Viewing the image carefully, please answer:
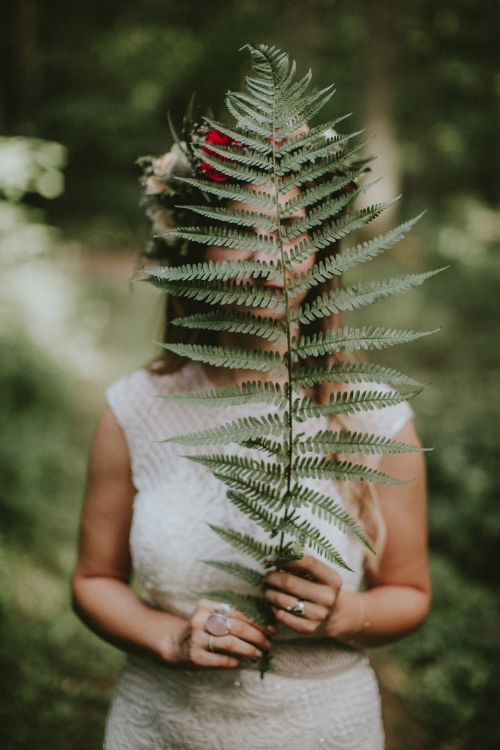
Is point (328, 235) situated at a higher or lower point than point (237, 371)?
higher

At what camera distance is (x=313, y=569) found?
1279mm

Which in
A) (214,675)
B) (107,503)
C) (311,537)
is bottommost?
(214,675)

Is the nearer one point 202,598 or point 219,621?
point 219,621

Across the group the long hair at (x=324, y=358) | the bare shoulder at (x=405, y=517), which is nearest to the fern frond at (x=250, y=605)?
the long hair at (x=324, y=358)

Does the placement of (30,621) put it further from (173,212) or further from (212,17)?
(212,17)

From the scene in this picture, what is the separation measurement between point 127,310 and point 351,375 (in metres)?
10.5

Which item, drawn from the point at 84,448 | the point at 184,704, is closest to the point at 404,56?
the point at 84,448

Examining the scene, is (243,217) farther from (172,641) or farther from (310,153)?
(172,641)

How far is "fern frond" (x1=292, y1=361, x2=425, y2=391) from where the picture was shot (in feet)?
3.33

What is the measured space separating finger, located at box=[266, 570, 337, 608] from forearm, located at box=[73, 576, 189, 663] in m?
0.44

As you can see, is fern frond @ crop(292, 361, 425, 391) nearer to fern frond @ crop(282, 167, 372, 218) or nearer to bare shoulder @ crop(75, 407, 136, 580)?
fern frond @ crop(282, 167, 372, 218)

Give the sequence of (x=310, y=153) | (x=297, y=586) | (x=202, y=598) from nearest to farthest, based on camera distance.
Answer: (x=310, y=153) → (x=297, y=586) → (x=202, y=598)

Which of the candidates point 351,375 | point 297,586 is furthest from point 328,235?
point 297,586

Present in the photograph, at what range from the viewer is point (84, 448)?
712 cm
